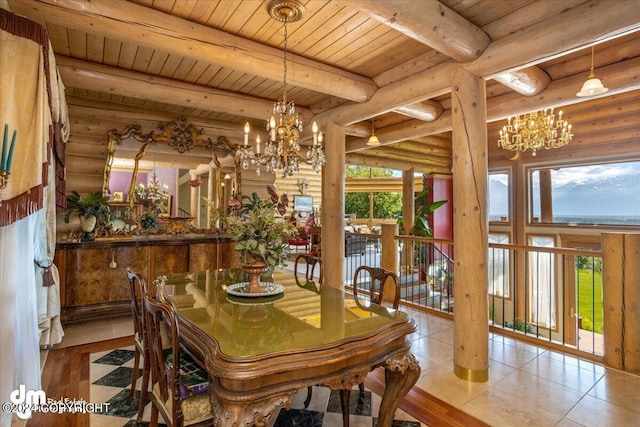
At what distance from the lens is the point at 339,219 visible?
4.21m

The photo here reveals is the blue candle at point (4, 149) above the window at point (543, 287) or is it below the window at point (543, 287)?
above

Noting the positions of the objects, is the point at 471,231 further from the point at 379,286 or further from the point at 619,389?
the point at 619,389

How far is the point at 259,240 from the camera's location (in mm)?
2111

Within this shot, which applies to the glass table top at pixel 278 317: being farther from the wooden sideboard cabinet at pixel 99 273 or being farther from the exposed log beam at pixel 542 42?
the exposed log beam at pixel 542 42

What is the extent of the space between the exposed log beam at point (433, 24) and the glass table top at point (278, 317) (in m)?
1.83

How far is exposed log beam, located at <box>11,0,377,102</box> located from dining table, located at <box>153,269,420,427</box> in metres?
1.84

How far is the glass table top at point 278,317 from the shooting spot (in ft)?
4.73

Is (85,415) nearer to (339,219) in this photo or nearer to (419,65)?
(339,219)

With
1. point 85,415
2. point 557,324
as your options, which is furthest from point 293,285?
point 557,324

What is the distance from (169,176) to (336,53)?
2904 millimetres

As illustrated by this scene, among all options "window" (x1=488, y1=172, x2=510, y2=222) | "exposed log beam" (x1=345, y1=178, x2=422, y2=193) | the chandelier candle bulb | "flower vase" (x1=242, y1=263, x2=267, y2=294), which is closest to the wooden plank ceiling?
the chandelier candle bulb

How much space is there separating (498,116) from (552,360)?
2.83 meters


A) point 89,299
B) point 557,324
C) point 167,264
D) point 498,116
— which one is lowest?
point 557,324

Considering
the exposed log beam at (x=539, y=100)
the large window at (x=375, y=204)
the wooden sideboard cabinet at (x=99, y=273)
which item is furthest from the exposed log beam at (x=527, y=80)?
the large window at (x=375, y=204)
